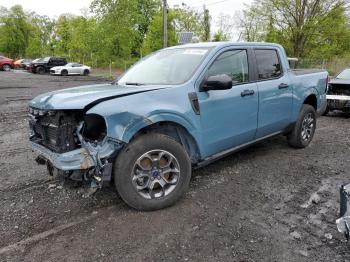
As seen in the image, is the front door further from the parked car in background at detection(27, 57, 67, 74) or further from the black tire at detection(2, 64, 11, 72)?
the black tire at detection(2, 64, 11, 72)

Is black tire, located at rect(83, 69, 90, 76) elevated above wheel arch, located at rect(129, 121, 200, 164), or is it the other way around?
black tire, located at rect(83, 69, 90, 76)

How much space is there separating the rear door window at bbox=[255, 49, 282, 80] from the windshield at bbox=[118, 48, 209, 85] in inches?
40.6

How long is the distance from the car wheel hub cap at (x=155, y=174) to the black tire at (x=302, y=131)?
2909 millimetres

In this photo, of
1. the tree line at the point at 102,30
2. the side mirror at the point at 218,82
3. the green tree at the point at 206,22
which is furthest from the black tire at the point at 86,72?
the side mirror at the point at 218,82

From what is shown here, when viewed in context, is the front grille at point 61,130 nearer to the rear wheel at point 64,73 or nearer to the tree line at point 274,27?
the tree line at point 274,27

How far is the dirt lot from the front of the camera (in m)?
2.83

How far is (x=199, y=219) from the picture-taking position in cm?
336

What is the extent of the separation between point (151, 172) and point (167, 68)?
4.92 feet

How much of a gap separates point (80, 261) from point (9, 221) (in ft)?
3.80

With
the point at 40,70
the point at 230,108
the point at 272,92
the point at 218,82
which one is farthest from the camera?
the point at 40,70

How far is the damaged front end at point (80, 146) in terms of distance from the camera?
10.2 feet

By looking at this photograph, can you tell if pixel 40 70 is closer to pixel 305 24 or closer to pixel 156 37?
pixel 156 37

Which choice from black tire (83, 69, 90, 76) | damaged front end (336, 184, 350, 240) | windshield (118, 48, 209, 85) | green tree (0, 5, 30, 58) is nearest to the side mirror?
windshield (118, 48, 209, 85)

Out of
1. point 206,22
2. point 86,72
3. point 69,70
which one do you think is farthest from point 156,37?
point 69,70
